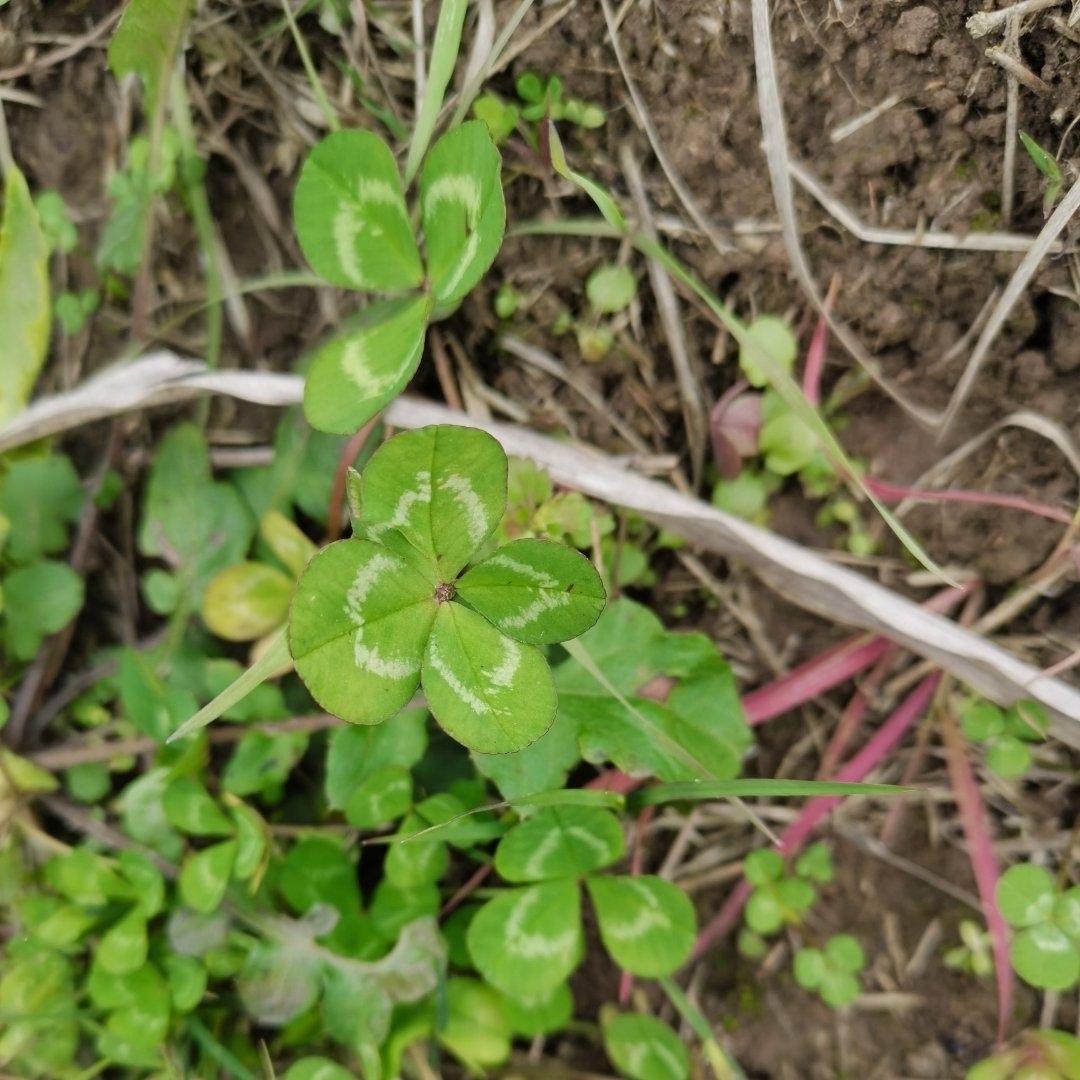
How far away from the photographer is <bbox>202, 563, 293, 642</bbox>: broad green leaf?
6.61ft

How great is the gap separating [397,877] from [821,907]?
3.07 feet

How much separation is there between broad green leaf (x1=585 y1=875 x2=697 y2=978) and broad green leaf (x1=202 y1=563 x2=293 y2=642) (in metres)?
0.85

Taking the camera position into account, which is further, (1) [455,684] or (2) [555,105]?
(2) [555,105]

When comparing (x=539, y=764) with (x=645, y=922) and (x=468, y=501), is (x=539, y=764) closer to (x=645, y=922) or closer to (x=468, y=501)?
(x=645, y=922)

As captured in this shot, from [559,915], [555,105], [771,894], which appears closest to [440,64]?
[555,105]

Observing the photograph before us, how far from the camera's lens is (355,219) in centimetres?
179

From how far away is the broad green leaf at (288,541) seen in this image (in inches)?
79.8

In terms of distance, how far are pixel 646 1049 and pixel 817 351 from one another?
58.4 inches

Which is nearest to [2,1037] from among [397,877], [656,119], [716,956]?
[397,877]

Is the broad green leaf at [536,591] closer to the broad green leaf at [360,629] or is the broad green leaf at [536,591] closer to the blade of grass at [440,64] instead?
the broad green leaf at [360,629]

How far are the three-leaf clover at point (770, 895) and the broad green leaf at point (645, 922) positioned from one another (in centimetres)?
23

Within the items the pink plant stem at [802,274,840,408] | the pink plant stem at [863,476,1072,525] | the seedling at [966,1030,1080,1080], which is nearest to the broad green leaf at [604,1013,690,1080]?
the seedling at [966,1030,1080,1080]

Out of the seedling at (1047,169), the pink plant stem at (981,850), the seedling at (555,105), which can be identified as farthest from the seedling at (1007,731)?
the seedling at (555,105)

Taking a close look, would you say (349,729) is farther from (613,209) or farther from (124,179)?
(124,179)
